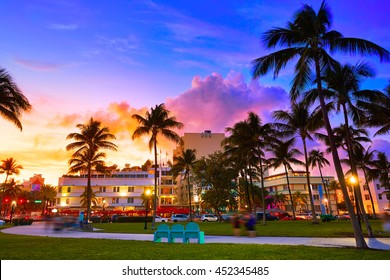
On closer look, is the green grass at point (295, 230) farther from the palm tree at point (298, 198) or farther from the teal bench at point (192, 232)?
the palm tree at point (298, 198)

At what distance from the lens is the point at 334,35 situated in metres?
14.0

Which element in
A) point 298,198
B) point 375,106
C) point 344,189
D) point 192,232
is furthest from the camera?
point 298,198

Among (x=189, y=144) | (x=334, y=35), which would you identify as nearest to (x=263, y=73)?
(x=334, y=35)

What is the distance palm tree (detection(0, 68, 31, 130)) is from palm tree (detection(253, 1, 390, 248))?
19.9 metres

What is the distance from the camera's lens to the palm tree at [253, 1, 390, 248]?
528 inches

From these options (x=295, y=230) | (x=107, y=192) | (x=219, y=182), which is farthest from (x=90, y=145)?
(x=107, y=192)

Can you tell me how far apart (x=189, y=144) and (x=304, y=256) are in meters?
92.6

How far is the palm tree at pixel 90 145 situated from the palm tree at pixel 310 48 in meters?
30.2

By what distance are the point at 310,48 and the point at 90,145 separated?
3447 centimetres

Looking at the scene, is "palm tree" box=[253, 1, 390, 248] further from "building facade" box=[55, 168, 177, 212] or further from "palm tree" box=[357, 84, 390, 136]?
"building facade" box=[55, 168, 177, 212]

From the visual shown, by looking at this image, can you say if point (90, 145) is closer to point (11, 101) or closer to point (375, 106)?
point (11, 101)

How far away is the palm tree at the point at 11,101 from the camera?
23125 mm

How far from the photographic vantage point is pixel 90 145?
1604 inches
